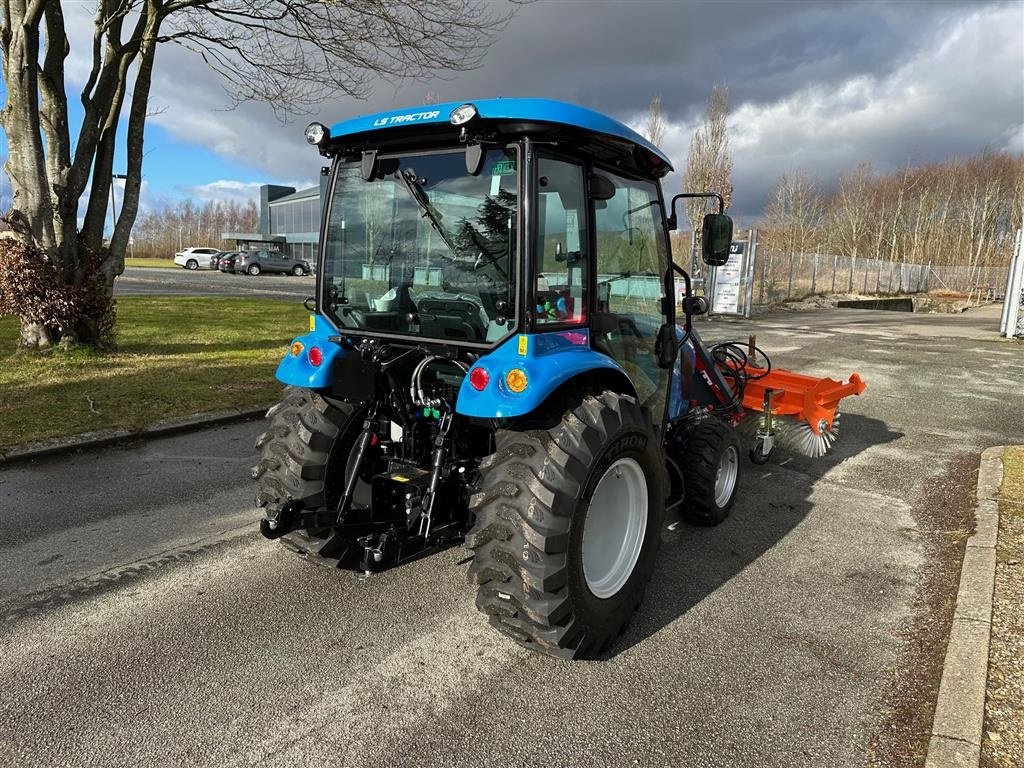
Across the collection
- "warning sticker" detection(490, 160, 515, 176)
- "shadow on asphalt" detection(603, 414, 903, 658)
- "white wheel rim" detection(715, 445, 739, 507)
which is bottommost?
"shadow on asphalt" detection(603, 414, 903, 658)

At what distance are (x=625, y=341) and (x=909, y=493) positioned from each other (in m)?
3.51

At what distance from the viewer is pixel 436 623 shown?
3.28 m

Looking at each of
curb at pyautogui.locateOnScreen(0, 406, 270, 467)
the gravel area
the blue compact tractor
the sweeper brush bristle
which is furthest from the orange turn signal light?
curb at pyautogui.locateOnScreen(0, 406, 270, 467)

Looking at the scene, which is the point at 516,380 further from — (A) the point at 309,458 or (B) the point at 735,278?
(B) the point at 735,278

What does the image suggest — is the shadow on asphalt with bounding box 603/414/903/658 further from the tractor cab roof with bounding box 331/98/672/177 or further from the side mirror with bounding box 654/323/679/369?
the tractor cab roof with bounding box 331/98/672/177

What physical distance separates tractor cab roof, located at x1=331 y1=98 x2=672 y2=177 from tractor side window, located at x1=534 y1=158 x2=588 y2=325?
157mm

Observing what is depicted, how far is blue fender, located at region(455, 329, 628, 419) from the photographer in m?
2.75

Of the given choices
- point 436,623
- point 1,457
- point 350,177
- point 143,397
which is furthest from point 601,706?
point 143,397

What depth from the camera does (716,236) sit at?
153 inches

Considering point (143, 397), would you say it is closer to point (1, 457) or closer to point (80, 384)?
point (80, 384)

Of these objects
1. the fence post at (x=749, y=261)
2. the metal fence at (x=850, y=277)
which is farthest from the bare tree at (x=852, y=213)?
the fence post at (x=749, y=261)

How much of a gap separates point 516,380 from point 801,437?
4.28 m

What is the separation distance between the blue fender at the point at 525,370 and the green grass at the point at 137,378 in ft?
16.6

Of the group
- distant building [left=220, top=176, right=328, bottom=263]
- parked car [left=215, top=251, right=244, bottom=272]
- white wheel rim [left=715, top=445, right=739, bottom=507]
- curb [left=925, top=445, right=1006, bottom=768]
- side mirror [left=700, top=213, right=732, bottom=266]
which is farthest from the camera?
distant building [left=220, top=176, right=328, bottom=263]
